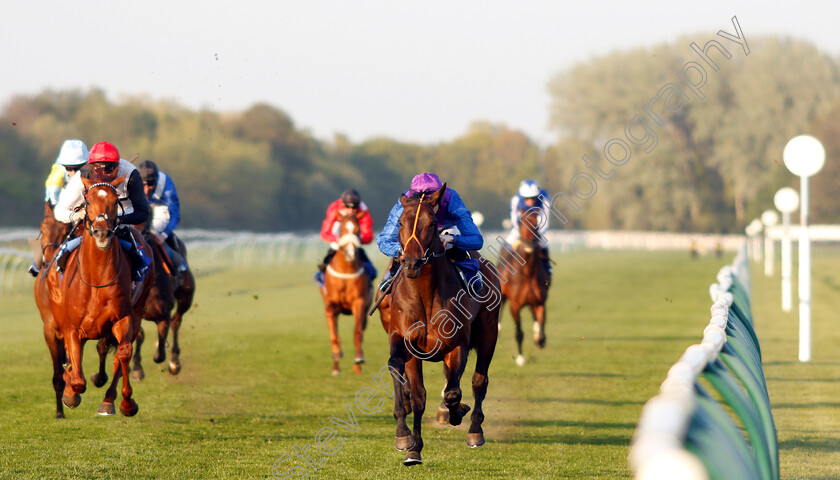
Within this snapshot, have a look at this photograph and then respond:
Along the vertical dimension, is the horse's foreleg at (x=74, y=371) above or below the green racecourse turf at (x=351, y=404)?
above

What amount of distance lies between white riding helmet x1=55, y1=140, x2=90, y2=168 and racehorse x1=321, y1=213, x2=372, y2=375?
3305 mm

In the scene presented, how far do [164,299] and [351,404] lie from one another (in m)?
2.02

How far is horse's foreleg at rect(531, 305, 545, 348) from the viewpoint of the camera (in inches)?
428

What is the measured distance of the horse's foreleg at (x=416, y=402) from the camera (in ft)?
17.8

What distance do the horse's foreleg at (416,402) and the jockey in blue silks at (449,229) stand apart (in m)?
0.60

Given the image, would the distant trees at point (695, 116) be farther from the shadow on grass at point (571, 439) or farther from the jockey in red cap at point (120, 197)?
the jockey in red cap at point (120, 197)

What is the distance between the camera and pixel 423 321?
18.5 ft

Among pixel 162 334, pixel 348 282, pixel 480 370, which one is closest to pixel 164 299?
pixel 162 334

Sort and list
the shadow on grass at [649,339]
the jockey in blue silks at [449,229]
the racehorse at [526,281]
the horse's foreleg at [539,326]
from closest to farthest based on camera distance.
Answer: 1. the jockey in blue silks at [449,229]
2. the racehorse at [526,281]
3. the horse's foreleg at [539,326]
4. the shadow on grass at [649,339]

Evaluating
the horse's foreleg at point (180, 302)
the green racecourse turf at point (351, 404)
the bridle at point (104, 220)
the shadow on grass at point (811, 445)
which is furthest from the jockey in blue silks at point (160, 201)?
→ the shadow on grass at point (811, 445)

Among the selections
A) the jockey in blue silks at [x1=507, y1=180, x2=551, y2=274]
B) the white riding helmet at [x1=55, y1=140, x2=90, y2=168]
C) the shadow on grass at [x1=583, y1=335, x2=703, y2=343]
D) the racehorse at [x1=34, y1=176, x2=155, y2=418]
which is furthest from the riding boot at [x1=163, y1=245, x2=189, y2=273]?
the shadow on grass at [x1=583, y1=335, x2=703, y2=343]

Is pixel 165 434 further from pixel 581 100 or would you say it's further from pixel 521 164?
pixel 521 164

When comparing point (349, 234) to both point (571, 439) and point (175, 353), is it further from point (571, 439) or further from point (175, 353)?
point (571, 439)

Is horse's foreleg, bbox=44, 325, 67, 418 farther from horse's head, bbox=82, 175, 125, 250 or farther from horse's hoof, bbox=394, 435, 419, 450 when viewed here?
horse's hoof, bbox=394, 435, 419, 450
